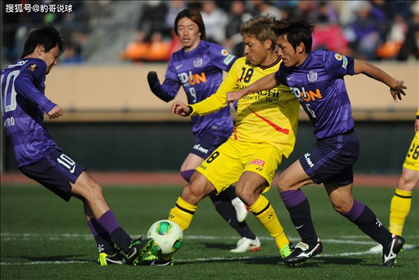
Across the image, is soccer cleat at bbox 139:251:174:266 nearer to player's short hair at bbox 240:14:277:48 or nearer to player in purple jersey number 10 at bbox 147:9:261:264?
player in purple jersey number 10 at bbox 147:9:261:264

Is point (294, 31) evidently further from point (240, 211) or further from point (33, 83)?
point (240, 211)

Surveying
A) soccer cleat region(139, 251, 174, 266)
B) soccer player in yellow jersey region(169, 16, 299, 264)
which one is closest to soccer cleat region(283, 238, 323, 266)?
soccer player in yellow jersey region(169, 16, 299, 264)

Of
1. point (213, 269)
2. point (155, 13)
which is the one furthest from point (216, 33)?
point (213, 269)

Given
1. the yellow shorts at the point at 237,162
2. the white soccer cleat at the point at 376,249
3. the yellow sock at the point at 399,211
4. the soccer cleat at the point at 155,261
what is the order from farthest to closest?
the white soccer cleat at the point at 376,249, the yellow sock at the point at 399,211, the soccer cleat at the point at 155,261, the yellow shorts at the point at 237,162

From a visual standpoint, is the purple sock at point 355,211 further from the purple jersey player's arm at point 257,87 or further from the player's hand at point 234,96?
the player's hand at point 234,96

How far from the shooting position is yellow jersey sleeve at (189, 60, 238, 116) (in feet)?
24.4

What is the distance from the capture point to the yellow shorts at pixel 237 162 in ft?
23.4

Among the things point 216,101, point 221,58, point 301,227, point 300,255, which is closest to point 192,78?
point 221,58

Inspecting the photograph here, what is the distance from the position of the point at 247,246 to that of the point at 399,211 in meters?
1.79

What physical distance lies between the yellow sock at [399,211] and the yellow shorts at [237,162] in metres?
1.69

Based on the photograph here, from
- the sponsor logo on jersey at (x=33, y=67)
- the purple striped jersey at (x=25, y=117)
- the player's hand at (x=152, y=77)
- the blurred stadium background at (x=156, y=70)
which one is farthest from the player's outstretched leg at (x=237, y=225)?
the blurred stadium background at (x=156, y=70)

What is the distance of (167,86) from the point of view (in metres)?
8.93

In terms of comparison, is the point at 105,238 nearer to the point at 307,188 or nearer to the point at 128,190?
the point at 128,190

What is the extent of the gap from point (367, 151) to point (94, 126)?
7.71m
